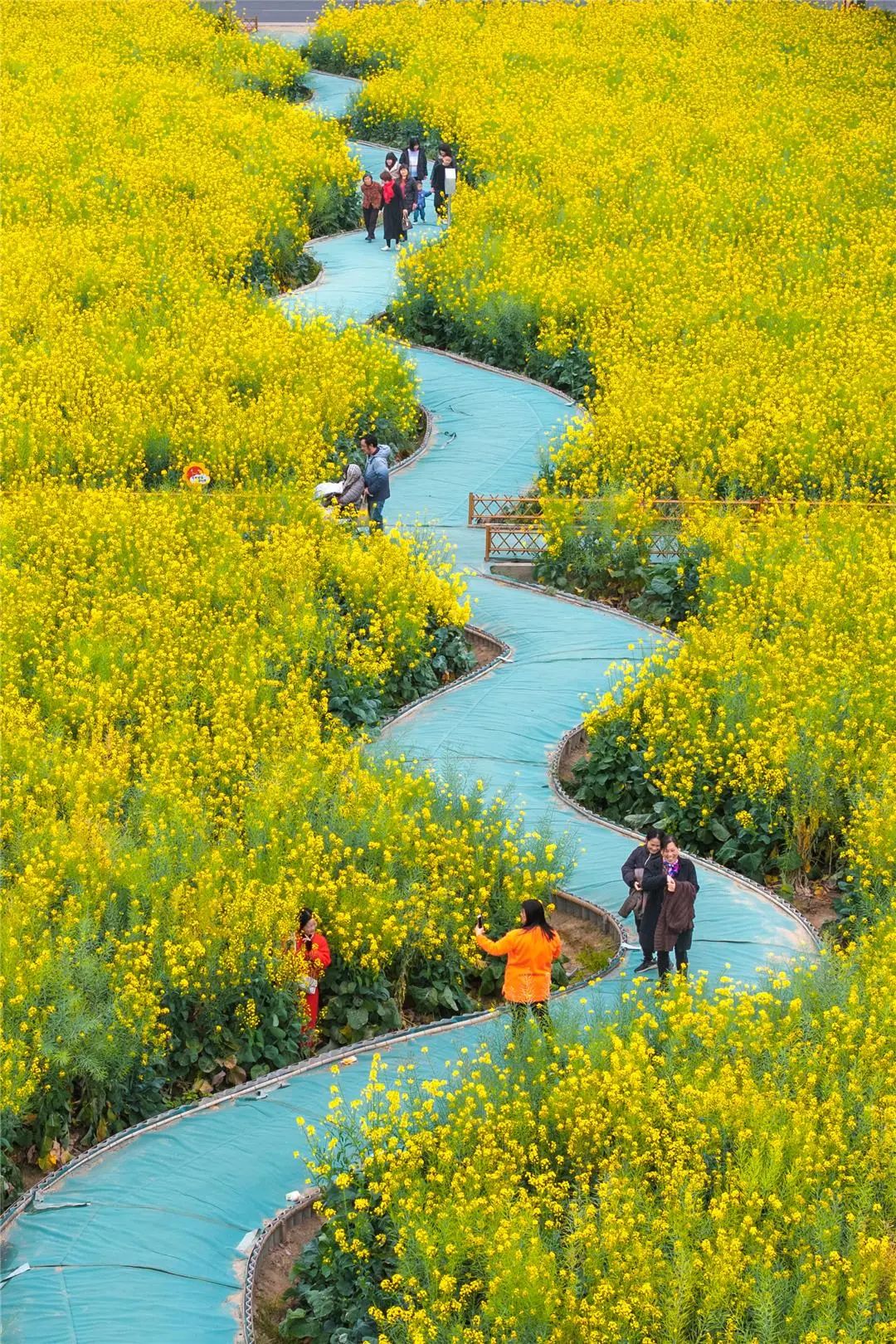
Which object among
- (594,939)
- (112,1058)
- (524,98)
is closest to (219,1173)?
(112,1058)

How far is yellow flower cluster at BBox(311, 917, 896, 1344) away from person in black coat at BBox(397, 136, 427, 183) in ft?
75.1

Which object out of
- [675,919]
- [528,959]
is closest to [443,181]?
[675,919]

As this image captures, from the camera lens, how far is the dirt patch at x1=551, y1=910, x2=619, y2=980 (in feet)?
46.2

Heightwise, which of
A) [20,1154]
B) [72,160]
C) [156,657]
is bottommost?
[20,1154]

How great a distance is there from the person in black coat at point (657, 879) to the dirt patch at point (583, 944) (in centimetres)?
57

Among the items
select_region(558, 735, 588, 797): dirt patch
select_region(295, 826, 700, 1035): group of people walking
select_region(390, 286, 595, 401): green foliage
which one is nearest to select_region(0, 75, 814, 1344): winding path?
select_region(558, 735, 588, 797): dirt patch

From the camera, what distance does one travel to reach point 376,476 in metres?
20.1

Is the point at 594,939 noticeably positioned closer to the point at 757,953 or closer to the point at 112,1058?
the point at 757,953

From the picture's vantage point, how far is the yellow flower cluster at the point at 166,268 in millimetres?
21766

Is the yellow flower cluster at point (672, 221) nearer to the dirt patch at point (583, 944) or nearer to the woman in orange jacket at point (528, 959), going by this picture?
the dirt patch at point (583, 944)

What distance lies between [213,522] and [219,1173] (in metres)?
9.05

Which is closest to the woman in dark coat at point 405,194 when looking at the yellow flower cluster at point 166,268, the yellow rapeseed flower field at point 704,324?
the yellow rapeseed flower field at point 704,324

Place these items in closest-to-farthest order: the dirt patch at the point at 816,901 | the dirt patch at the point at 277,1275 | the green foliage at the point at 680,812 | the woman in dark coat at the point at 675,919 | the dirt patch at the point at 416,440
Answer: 1. the dirt patch at the point at 277,1275
2. the woman in dark coat at the point at 675,919
3. the dirt patch at the point at 816,901
4. the green foliage at the point at 680,812
5. the dirt patch at the point at 416,440

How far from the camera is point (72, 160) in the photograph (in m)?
31.7
